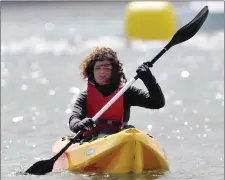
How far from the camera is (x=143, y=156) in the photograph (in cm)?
610

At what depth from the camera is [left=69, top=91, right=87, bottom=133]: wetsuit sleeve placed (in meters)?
6.33

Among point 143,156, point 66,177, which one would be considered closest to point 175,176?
point 143,156

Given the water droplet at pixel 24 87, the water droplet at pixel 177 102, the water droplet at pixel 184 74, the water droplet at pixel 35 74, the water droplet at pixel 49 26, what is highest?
the water droplet at pixel 49 26

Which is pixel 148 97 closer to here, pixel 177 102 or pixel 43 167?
pixel 43 167

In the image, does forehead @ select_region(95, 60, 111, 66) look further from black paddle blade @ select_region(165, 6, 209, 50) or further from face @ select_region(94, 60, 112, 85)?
black paddle blade @ select_region(165, 6, 209, 50)

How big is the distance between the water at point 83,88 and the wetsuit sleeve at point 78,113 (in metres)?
0.37

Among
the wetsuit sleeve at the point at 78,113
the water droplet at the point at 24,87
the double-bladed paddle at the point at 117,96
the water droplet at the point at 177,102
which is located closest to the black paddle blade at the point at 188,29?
the double-bladed paddle at the point at 117,96

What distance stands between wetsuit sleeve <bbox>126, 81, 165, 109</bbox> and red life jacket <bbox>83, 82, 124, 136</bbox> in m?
0.09

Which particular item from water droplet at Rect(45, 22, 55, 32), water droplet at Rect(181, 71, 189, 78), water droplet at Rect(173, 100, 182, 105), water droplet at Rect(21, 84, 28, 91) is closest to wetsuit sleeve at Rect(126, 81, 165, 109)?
water droplet at Rect(173, 100, 182, 105)

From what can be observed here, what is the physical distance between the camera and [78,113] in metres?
6.44

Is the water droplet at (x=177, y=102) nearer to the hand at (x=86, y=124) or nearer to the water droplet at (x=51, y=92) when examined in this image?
the water droplet at (x=51, y=92)

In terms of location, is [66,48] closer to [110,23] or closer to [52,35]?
[52,35]

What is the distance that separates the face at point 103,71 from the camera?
20.9ft

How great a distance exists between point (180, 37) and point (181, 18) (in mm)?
11821
